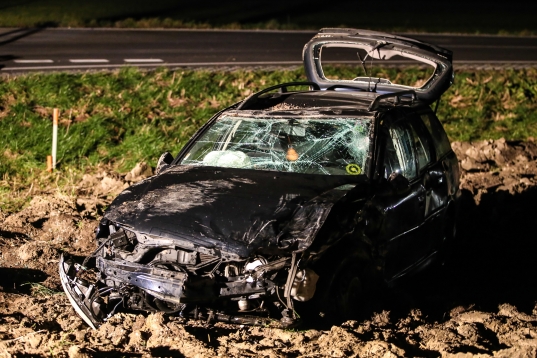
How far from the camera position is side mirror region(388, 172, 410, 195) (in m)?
7.17

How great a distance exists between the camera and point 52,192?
11.3 meters

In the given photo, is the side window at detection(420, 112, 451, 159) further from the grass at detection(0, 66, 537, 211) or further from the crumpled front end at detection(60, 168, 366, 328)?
the grass at detection(0, 66, 537, 211)

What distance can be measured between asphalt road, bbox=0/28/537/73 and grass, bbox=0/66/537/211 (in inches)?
64.8

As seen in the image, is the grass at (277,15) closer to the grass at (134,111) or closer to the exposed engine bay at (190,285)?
the grass at (134,111)

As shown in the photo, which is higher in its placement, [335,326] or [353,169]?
[353,169]

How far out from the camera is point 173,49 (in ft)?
67.3

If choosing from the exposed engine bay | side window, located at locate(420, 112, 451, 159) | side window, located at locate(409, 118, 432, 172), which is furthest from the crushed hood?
side window, located at locate(420, 112, 451, 159)

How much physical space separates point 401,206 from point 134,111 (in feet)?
25.6

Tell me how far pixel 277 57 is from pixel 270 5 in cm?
1500

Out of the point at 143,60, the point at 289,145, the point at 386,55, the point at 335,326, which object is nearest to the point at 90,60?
the point at 143,60

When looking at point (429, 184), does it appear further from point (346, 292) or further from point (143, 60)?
point (143, 60)

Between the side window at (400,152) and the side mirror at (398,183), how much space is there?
143 mm

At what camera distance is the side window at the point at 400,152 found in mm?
7602

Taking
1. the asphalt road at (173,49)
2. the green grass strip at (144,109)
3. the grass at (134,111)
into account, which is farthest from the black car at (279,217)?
the asphalt road at (173,49)
